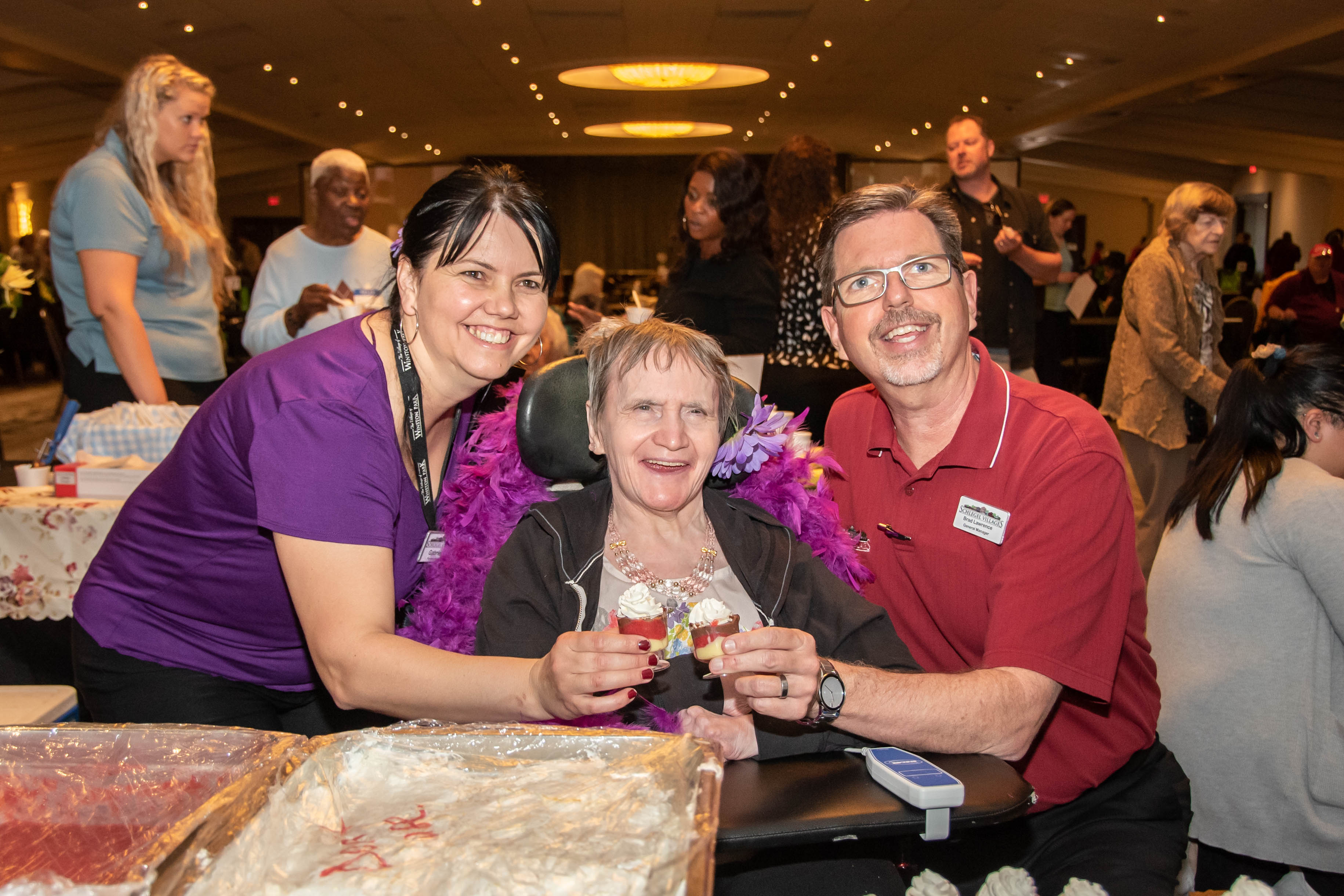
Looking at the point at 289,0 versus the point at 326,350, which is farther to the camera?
the point at 289,0

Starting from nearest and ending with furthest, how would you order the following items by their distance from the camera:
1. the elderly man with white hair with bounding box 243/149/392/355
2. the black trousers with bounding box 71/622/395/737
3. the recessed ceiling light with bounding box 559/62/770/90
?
the black trousers with bounding box 71/622/395/737
the elderly man with white hair with bounding box 243/149/392/355
the recessed ceiling light with bounding box 559/62/770/90

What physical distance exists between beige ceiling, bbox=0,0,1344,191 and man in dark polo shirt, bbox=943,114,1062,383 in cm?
636

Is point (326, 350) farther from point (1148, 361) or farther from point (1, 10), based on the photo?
point (1, 10)

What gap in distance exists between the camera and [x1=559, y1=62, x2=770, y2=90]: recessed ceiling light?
42.3 ft

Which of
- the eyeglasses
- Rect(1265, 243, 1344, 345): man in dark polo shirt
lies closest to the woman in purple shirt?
the eyeglasses

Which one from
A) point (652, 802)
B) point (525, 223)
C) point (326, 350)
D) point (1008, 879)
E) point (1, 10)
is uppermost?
point (1, 10)

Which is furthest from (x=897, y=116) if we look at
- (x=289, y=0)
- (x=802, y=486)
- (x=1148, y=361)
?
(x=802, y=486)

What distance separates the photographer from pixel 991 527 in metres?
1.81

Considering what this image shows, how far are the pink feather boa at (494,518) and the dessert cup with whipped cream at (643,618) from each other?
469mm

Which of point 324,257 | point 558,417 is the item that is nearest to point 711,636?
point 558,417

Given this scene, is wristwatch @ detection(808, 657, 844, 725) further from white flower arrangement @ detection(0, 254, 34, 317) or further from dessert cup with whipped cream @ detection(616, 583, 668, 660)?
white flower arrangement @ detection(0, 254, 34, 317)

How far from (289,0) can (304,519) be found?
34.2 feet

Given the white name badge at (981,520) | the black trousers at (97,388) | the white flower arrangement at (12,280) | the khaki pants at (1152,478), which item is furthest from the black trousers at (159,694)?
the khaki pants at (1152,478)

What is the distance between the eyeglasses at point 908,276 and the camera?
1.95 meters
